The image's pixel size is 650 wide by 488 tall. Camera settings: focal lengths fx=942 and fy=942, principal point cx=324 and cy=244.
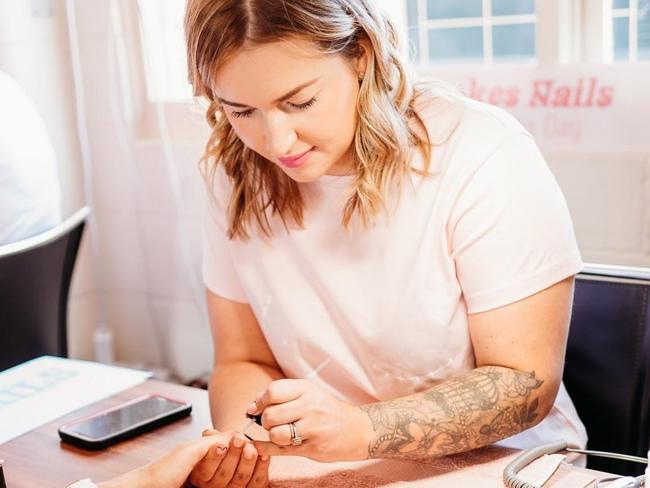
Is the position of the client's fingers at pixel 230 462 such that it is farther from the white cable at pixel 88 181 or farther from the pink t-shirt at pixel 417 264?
the white cable at pixel 88 181

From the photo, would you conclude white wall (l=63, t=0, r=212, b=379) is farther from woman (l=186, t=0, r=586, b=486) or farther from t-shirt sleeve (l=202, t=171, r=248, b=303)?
woman (l=186, t=0, r=586, b=486)

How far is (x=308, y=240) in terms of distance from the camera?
4.76ft

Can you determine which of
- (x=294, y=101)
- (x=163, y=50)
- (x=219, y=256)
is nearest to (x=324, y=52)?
(x=294, y=101)

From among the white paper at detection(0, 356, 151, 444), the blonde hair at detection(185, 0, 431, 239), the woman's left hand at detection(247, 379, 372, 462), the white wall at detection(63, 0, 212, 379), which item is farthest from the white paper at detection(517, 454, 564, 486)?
the white wall at detection(63, 0, 212, 379)

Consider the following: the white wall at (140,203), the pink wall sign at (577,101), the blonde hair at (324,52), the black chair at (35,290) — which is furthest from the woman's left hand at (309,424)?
the white wall at (140,203)

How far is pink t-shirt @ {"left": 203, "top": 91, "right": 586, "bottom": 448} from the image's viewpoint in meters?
1.28

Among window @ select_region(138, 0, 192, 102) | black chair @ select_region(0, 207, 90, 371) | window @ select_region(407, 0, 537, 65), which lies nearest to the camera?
black chair @ select_region(0, 207, 90, 371)

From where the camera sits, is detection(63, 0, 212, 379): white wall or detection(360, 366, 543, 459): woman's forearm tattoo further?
detection(63, 0, 212, 379): white wall

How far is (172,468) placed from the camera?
1.14 meters

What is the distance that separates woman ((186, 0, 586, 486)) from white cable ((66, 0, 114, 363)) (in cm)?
176

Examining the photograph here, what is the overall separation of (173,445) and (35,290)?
807 millimetres

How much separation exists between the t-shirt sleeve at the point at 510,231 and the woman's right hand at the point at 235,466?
37 cm

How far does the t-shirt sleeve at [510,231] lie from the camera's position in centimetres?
126

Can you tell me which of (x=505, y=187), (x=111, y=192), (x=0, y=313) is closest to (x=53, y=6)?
(x=111, y=192)
